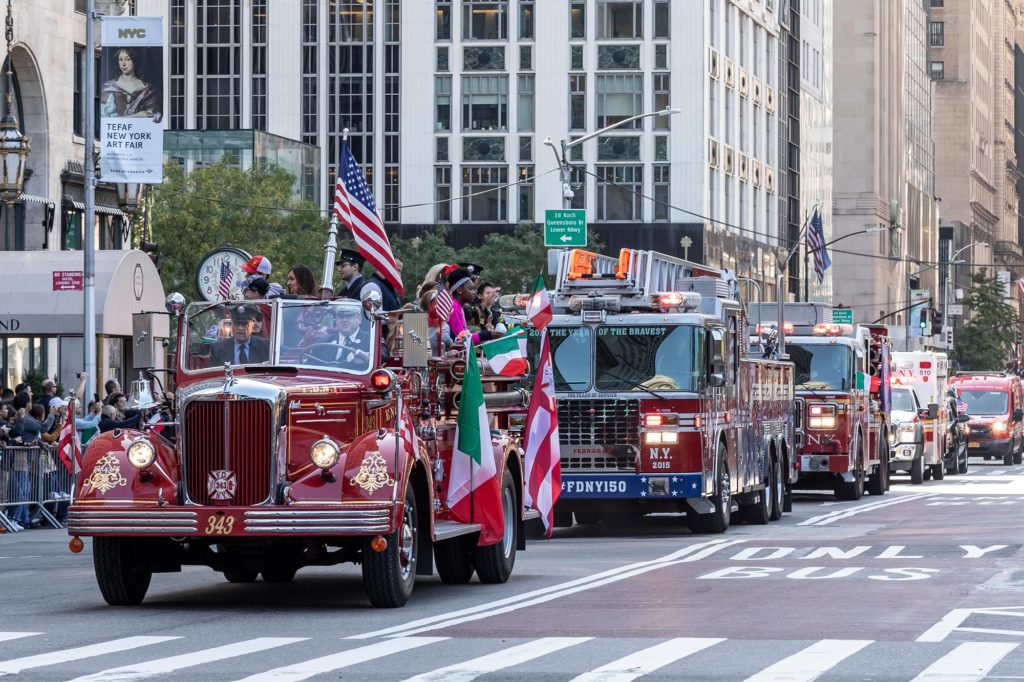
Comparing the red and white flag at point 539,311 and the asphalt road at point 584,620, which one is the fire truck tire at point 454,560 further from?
the red and white flag at point 539,311

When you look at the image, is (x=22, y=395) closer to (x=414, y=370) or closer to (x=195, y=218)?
(x=414, y=370)

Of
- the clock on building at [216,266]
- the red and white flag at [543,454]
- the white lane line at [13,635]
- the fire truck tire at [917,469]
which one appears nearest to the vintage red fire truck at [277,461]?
the white lane line at [13,635]

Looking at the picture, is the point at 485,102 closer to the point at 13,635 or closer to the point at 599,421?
the point at 599,421

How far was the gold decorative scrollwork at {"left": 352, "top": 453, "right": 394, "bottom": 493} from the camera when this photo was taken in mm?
14914

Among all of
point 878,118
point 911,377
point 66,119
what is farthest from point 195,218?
point 878,118

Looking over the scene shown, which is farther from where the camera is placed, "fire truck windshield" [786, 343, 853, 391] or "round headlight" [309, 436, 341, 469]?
"fire truck windshield" [786, 343, 853, 391]

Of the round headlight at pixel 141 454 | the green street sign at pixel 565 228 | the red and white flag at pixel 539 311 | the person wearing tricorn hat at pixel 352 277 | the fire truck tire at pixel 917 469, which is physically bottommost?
the fire truck tire at pixel 917 469

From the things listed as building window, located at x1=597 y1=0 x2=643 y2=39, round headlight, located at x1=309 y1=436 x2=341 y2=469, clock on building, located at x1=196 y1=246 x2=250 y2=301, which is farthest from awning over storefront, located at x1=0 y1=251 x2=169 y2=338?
building window, located at x1=597 y1=0 x2=643 y2=39

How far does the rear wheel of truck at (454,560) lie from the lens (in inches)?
699

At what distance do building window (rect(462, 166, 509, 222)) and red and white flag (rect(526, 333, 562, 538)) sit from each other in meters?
74.1

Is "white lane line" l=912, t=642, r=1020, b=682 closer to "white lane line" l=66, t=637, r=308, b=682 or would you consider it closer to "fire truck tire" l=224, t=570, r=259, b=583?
"white lane line" l=66, t=637, r=308, b=682

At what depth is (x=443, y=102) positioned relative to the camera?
94.8 m

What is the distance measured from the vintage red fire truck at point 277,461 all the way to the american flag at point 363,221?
150 centimetres

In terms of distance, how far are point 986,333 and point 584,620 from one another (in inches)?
4561
